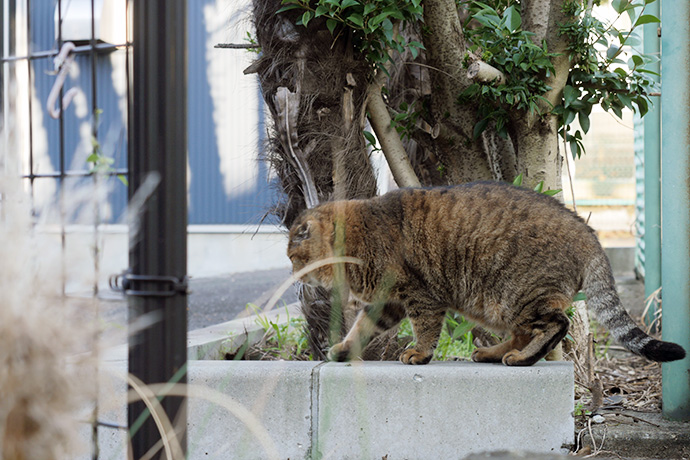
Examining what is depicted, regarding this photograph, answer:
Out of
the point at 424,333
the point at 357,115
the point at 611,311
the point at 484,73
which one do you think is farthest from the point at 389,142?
the point at 611,311

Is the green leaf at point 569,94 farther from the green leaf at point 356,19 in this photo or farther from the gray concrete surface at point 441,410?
the gray concrete surface at point 441,410

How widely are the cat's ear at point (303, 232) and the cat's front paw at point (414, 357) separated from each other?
0.67 meters

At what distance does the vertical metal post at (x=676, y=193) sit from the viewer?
2.91 meters

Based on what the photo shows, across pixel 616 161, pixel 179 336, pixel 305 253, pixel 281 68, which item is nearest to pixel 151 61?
pixel 179 336

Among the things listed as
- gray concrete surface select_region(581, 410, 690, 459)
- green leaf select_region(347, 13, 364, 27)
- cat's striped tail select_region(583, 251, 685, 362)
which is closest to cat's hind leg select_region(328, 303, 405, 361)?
cat's striped tail select_region(583, 251, 685, 362)

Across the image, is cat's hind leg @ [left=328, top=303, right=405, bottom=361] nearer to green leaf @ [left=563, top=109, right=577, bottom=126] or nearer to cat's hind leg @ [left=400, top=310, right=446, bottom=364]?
cat's hind leg @ [left=400, top=310, right=446, bottom=364]

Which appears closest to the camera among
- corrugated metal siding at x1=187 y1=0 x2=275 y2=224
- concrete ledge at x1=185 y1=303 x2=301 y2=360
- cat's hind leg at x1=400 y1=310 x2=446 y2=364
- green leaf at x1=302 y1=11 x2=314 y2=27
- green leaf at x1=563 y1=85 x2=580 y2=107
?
cat's hind leg at x1=400 y1=310 x2=446 y2=364

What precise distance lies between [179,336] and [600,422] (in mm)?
2239

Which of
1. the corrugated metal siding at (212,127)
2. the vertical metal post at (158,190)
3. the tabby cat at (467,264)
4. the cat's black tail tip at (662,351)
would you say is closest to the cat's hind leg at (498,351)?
the tabby cat at (467,264)

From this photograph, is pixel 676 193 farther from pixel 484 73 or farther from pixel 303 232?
pixel 303 232

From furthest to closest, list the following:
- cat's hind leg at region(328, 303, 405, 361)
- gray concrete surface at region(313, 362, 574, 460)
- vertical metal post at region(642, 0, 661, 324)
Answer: vertical metal post at region(642, 0, 661, 324) → cat's hind leg at region(328, 303, 405, 361) → gray concrete surface at region(313, 362, 574, 460)

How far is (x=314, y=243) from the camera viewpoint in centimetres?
292

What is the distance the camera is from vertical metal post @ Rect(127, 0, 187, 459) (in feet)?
3.97

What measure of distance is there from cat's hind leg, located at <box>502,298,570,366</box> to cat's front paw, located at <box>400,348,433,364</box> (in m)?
0.32
